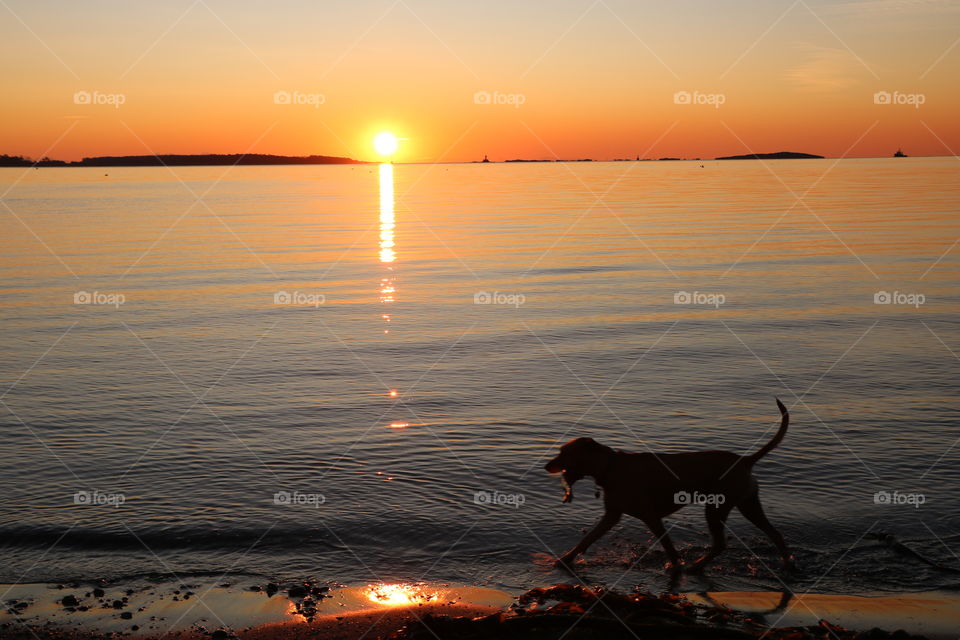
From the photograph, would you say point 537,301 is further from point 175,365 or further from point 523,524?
point 523,524

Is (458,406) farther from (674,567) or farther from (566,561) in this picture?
(674,567)

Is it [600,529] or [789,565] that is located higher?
[600,529]

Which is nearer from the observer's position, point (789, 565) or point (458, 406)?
point (789, 565)

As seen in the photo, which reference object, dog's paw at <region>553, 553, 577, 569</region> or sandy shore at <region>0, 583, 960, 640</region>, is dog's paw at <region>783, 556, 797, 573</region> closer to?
sandy shore at <region>0, 583, 960, 640</region>

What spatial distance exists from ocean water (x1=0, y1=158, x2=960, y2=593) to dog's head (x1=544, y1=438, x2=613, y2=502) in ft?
4.39

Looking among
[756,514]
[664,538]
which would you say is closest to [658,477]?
[664,538]

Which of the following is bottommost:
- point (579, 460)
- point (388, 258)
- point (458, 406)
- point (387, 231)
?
point (579, 460)

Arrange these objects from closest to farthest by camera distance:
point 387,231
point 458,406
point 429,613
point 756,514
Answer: point 429,613, point 756,514, point 458,406, point 387,231

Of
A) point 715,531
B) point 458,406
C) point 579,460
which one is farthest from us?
point 458,406

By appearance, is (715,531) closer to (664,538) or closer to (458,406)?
(664,538)

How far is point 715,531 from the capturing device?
9.92 m

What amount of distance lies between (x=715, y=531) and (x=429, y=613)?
3.70 m

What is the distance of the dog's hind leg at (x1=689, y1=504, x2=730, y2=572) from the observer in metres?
9.77

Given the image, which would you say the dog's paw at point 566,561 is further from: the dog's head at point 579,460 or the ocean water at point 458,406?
the dog's head at point 579,460
